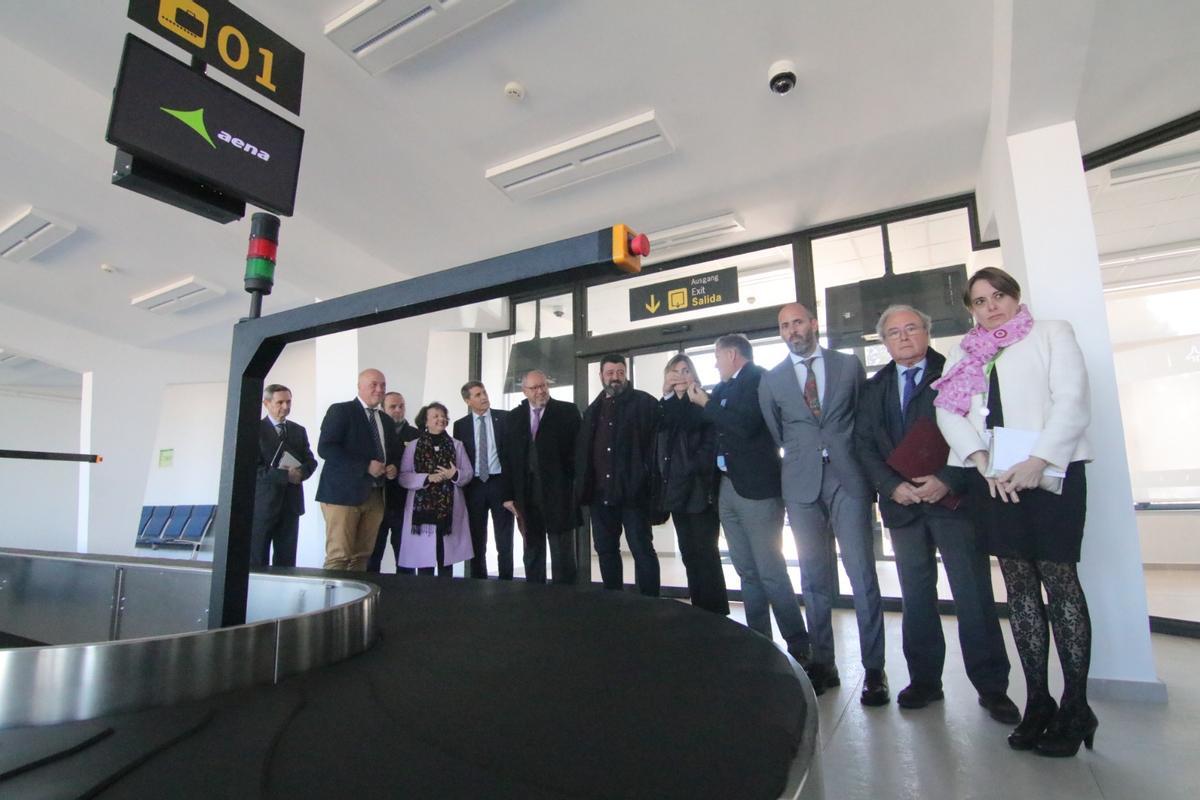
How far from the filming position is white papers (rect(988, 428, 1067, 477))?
1.78 metres

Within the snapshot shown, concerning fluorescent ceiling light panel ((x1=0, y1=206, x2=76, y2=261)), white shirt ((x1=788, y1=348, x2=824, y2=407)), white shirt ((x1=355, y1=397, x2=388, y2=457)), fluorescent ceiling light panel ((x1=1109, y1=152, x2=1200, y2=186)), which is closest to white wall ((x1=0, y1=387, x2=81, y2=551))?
fluorescent ceiling light panel ((x1=0, y1=206, x2=76, y2=261))

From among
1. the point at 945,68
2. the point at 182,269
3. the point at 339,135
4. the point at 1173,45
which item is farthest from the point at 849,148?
the point at 182,269

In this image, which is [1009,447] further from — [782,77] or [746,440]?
[782,77]

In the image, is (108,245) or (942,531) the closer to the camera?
(942,531)

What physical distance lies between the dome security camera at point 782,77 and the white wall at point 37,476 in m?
13.1

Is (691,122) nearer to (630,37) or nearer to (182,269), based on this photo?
(630,37)

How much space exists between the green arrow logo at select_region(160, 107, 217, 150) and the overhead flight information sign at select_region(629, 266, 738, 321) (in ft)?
12.4

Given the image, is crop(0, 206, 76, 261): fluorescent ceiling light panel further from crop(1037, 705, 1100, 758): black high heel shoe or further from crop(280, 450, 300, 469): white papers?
crop(1037, 705, 1100, 758): black high heel shoe

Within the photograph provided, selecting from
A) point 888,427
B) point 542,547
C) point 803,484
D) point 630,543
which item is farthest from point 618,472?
point 888,427

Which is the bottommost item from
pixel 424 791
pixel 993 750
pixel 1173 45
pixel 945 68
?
pixel 993 750

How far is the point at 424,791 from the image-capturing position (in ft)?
1.20

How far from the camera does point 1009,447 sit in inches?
71.1

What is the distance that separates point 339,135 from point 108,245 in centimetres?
290

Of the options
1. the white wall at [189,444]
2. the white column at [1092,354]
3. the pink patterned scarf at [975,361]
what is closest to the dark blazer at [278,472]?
the pink patterned scarf at [975,361]
